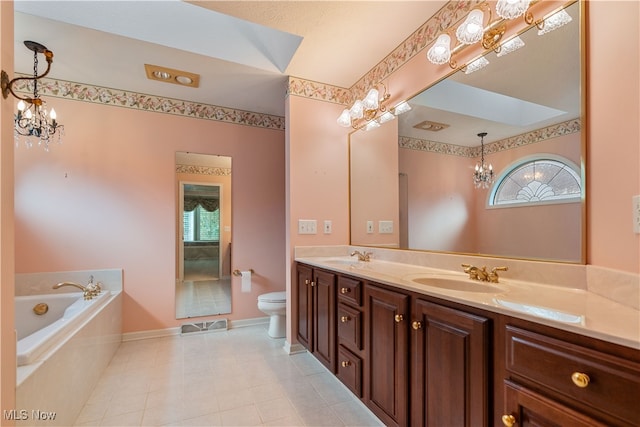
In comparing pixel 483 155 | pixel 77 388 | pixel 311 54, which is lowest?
pixel 77 388

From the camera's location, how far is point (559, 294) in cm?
100

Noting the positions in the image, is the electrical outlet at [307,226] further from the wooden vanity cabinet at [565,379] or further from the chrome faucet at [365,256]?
the wooden vanity cabinet at [565,379]

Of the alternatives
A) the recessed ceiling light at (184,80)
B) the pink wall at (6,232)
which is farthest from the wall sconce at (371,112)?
the pink wall at (6,232)

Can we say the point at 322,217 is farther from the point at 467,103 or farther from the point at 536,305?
the point at 536,305

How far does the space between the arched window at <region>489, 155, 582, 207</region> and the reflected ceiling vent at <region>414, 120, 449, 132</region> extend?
52cm

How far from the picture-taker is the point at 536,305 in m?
0.84

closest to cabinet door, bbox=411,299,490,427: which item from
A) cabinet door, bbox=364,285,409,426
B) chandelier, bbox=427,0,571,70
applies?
cabinet door, bbox=364,285,409,426

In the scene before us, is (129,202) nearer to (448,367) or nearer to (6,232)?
(6,232)

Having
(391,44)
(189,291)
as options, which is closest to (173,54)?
(391,44)

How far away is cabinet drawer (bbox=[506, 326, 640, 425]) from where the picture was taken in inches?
22.9

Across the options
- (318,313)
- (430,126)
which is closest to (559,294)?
(430,126)

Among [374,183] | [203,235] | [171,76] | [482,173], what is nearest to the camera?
[482,173]

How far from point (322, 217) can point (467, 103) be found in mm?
1381

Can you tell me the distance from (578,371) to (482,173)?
1.04 meters
